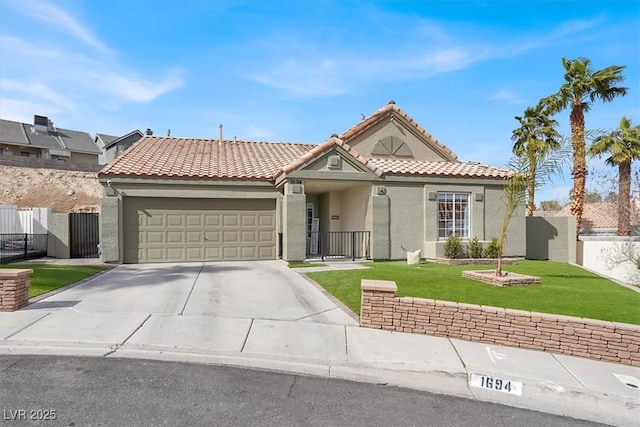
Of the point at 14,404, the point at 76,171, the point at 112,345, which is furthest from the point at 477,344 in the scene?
the point at 76,171

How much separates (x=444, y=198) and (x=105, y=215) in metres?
12.6

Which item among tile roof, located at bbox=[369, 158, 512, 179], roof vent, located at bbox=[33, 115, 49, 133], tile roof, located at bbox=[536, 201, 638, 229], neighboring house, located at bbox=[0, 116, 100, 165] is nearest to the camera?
tile roof, located at bbox=[369, 158, 512, 179]

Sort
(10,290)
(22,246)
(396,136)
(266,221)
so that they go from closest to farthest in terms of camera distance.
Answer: (10,290) < (266,221) < (22,246) < (396,136)

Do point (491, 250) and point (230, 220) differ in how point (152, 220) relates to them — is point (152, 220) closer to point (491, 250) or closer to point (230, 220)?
point (230, 220)

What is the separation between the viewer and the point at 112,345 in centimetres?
597

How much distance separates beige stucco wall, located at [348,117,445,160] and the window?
401 cm

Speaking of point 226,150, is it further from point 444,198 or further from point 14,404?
point 14,404

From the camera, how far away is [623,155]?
21844 millimetres

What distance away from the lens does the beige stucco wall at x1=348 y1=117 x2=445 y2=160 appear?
19.2m

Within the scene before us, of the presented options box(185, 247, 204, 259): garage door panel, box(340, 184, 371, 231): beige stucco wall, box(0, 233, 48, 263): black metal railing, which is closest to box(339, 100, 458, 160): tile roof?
box(340, 184, 371, 231): beige stucco wall

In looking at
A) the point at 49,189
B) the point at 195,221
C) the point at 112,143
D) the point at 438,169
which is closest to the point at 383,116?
the point at 438,169

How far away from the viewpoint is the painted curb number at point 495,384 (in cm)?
515

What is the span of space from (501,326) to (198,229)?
11.7 metres

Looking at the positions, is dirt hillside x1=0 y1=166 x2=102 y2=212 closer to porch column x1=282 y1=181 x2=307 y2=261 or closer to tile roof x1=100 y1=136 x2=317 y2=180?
tile roof x1=100 y1=136 x2=317 y2=180
